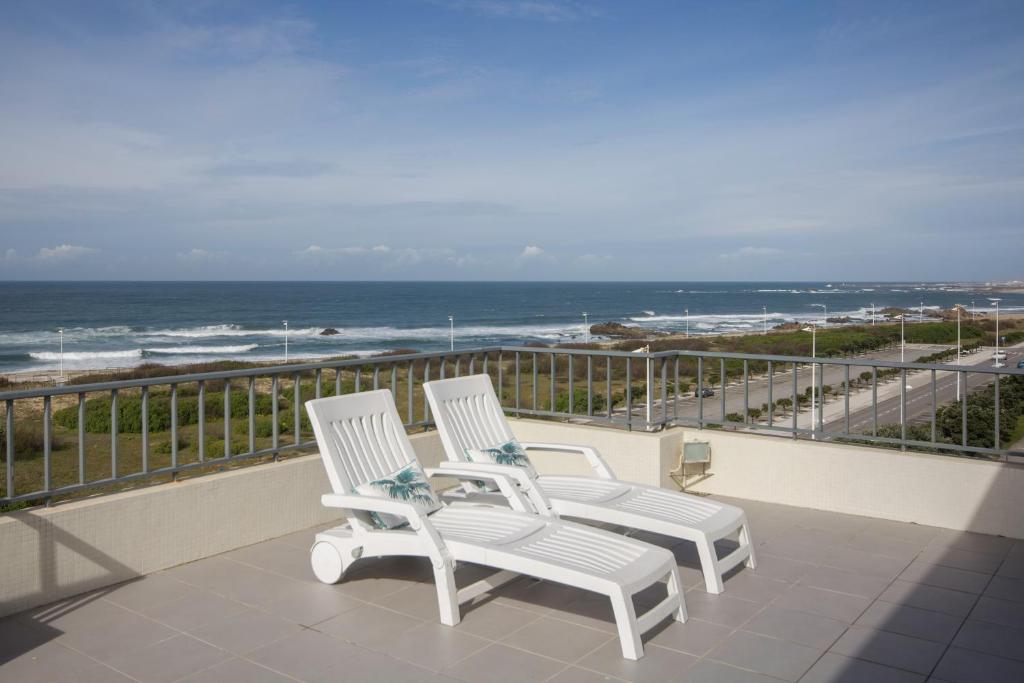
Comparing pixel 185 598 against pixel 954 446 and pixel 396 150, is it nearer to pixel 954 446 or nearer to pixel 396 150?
pixel 954 446

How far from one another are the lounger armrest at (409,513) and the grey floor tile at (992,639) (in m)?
2.06

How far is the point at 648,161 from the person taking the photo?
2019 cm

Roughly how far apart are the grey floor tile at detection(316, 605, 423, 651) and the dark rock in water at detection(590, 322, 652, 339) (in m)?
45.5

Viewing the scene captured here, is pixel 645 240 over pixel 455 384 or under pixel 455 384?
over

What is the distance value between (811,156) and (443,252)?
48.7 m

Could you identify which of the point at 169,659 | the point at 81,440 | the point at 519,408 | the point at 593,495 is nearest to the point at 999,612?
the point at 593,495

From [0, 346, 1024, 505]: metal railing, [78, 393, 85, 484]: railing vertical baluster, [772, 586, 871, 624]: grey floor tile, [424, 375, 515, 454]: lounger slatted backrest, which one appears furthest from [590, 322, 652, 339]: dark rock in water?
[78, 393, 85, 484]: railing vertical baluster

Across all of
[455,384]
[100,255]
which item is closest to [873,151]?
[455,384]

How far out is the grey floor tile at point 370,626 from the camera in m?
3.21

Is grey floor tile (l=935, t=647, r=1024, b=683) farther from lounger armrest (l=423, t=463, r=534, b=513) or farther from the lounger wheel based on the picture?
the lounger wheel

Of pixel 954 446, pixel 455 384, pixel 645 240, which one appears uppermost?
pixel 645 240

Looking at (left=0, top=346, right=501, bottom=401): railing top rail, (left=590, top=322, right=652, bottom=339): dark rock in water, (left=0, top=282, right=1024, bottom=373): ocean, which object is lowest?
(left=590, top=322, right=652, bottom=339): dark rock in water

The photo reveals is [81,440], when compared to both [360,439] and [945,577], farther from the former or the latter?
[945,577]

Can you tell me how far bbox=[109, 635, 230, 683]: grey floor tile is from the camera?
2.88 m
